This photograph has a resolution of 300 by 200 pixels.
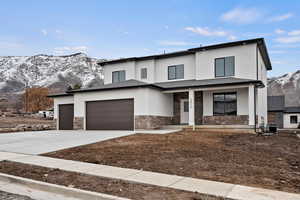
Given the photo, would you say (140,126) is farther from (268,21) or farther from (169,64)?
(268,21)

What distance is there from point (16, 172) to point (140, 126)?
12302 millimetres

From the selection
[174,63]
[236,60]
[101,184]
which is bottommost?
[101,184]

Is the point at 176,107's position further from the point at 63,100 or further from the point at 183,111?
the point at 63,100

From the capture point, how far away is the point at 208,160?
7883mm

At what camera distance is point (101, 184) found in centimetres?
558

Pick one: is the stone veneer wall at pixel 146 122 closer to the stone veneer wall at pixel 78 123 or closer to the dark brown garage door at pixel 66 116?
the stone veneer wall at pixel 78 123

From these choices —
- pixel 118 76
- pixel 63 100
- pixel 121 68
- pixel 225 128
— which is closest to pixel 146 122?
pixel 225 128

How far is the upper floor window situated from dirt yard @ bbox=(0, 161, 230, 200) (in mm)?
18287

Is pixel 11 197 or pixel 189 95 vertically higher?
pixel 189 95

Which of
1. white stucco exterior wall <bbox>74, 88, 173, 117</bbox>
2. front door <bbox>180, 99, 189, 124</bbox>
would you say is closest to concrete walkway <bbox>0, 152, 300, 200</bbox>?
white stucco exterior wall <bbox>74, 88, 173, 117</bbox>

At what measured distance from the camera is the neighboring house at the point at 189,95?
733 inches

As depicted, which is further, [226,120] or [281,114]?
[281,114]

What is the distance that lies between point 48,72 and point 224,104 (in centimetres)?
12237

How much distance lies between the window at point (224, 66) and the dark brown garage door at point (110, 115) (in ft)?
26.2
